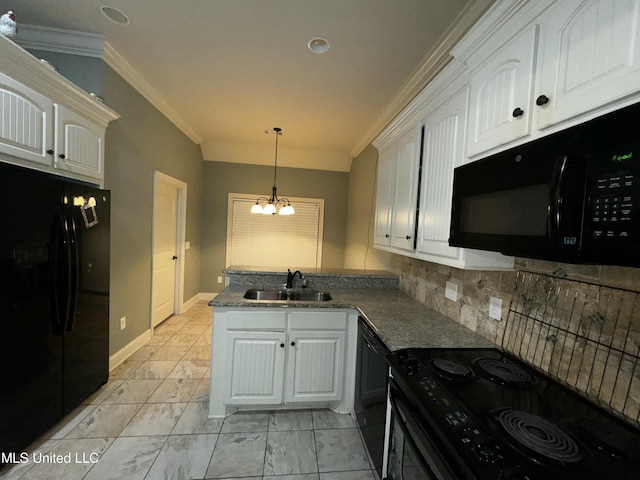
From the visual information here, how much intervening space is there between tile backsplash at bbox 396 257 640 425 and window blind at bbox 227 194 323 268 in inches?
155

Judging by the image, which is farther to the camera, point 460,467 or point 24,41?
point 24,41

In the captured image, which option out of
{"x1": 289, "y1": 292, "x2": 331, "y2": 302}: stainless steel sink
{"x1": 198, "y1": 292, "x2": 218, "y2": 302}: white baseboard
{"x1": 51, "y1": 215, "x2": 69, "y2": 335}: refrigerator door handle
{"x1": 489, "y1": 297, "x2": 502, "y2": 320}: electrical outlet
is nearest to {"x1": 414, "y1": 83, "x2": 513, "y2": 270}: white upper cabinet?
{"x1": 489, "y1": 297, "x2": 502, "y2": 320}: electrical outlet

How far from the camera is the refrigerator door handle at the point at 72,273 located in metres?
1.84

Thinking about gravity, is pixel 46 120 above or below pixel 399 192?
above

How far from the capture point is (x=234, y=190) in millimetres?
5207

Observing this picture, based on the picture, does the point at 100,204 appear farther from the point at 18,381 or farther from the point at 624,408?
the point at 624,408

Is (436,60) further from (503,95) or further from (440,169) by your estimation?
(503,95)

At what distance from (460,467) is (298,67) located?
2827 mm

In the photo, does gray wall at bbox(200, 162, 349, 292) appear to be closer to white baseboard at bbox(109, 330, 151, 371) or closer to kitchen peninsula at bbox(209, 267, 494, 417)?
white baseboard at bbox(109, 330, 151, 371)

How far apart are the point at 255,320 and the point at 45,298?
1.29 metres

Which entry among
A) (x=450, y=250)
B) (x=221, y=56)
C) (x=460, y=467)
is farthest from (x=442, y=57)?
(x=460, y=467)

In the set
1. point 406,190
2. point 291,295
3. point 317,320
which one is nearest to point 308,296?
point 291,295

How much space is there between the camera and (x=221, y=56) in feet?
7.70

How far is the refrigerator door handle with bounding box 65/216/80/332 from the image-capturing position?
1.84 m
